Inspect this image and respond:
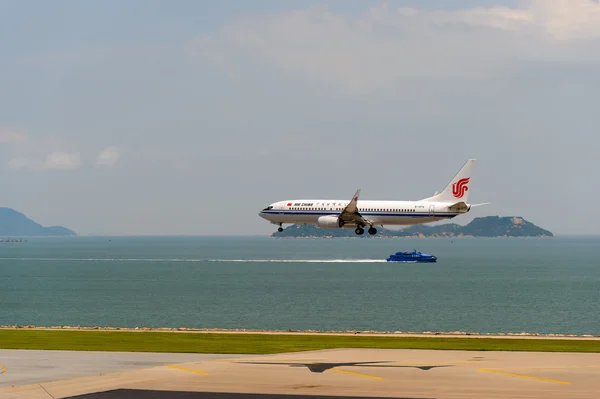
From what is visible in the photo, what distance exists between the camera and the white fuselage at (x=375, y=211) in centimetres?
12006

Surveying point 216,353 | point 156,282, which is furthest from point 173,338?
point 156,282

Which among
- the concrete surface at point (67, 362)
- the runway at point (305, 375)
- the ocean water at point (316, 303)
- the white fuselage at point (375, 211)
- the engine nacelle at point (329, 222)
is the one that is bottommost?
the ocean water at point (316, 303)

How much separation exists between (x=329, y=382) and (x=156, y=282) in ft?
532

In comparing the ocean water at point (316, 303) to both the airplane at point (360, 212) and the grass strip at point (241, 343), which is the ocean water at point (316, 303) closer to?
the airplane at point (360, 212)

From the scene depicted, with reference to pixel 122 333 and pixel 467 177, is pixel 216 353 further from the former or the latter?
pixel 467 177

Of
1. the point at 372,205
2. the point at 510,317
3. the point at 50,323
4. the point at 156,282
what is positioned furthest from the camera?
the point at 156,282

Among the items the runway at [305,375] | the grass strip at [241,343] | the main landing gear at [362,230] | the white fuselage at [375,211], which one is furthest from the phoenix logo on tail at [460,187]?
the runway at [305,375]

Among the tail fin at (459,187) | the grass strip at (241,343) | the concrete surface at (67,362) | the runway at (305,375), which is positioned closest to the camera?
the runway at (305,375)

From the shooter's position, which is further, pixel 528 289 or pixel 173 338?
pixel 528 289

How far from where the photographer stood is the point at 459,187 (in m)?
133

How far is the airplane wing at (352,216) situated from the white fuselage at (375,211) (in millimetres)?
1774

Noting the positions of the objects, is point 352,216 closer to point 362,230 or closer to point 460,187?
point 362,230

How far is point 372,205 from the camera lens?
404 ft

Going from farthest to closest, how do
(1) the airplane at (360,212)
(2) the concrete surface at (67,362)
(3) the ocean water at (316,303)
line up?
(1) the airplane at (360,212) → (3) the ocean water at (316,303) → (2) the concrete surface at (67,362)
